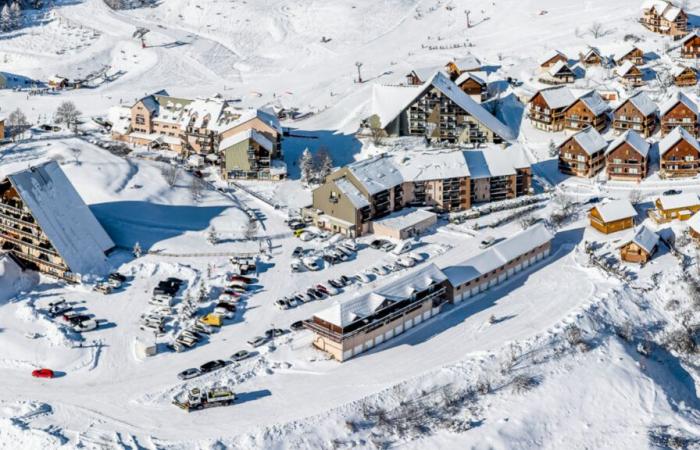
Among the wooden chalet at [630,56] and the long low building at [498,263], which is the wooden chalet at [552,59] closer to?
the wooden chalet at [630,56]

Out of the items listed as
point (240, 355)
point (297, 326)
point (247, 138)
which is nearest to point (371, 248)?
point (297, 326)

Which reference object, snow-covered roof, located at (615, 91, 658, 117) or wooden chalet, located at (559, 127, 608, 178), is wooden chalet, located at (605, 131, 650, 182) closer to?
wooden chalet, located at (559, 127, 608, 178)

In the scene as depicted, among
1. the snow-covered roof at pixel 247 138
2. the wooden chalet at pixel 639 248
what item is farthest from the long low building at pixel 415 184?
the wooden chalet at pixel 639 248

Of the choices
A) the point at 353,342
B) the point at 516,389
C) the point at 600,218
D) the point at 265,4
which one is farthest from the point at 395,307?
the point at 265,4

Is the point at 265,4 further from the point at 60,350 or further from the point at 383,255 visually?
the point at 60,350

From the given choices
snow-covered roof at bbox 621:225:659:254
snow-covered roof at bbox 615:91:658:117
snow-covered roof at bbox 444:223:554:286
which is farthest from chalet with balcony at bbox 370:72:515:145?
snow-covered roof at bbox 621:225:659:254

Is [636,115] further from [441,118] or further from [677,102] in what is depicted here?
[441,118]

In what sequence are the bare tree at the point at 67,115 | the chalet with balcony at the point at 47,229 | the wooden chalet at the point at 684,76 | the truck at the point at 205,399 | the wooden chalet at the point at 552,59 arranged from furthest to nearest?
1. the wooden chalet at the point at 552,59
2. the bare tree at the point at 67,115
3. the wooden chalet at the point at 684,76
4. the chalet with balcony at the point at 47,229
5. the truck at the point at 205,399
